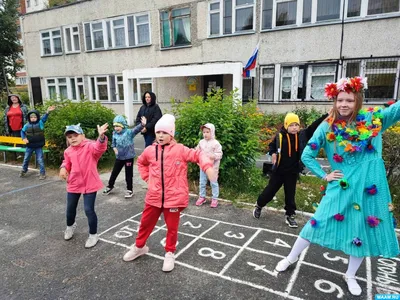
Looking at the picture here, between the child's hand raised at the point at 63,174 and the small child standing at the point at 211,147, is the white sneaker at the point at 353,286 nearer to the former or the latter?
the small child standing at the point at 211,147

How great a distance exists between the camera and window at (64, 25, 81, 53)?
18.6 meters

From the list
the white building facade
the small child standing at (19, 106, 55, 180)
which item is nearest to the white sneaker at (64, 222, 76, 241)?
the small child standing at (19, 106, 55, 180)

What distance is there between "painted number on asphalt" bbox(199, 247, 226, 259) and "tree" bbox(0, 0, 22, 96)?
29362 mm

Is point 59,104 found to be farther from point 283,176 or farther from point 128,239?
point 283,176

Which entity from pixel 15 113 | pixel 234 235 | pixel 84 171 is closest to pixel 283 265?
pixel 234 235

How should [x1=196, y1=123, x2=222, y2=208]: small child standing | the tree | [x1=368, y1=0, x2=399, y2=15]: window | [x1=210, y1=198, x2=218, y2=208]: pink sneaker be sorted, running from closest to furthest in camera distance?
[x1=196, y1=123, x2=222, y2=208]: small child standing, [x1=210, y1=198, x2=218, y2=208]: pink sneaker, [x1=368, y1=0, x2=399, y2=15]: window, the tree

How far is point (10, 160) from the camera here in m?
9.09

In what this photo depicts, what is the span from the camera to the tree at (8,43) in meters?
25.4

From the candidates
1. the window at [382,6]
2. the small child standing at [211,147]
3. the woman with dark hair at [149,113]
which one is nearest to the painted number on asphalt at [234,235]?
the small child standing at [211,147]

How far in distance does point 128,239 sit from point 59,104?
578 centimetres

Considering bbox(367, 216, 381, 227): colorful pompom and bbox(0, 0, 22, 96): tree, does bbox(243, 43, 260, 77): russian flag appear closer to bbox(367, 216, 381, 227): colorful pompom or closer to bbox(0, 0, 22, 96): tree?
bbox(367, 216, 381, 227): colorful pompom

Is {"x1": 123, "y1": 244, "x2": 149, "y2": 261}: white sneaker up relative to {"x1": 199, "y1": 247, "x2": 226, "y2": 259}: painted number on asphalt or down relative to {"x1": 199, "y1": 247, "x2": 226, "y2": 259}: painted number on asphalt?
up

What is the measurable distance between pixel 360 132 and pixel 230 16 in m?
12.8

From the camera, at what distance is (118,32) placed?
17141mm
